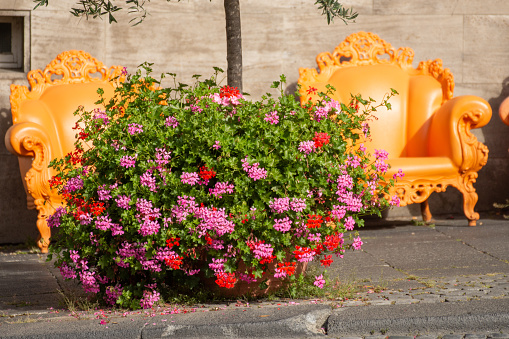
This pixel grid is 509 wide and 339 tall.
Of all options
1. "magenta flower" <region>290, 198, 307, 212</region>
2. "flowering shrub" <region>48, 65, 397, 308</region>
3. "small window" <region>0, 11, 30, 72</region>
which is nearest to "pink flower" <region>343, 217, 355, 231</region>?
"flowering shrub" <region>48, 65, 397, 308</region>

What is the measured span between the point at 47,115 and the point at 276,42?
209cm

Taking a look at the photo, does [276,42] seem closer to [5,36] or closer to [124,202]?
[5,36]

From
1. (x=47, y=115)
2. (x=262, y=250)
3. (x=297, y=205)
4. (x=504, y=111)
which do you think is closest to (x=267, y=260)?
(x=262, y=250)

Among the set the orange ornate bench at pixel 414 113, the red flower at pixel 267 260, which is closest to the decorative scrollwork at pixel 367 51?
the orange ornate bench at pixel 414 113

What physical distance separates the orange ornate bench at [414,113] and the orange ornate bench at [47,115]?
1762 millimetres

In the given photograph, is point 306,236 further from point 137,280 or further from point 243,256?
point 137,280

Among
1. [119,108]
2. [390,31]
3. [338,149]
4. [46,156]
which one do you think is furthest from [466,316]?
[390,31]

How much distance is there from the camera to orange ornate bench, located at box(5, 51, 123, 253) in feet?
16.9

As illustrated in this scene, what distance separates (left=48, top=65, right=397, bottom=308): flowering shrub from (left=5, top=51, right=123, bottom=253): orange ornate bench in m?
1.68

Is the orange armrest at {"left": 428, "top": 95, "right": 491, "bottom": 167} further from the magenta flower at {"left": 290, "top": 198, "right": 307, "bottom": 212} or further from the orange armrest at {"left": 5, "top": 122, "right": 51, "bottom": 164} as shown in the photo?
the orange armrest at {"left": 5, "top": 122, "right": 51, "bottom": 164}

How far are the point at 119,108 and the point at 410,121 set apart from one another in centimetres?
336

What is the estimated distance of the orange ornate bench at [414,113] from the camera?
5785 millimetres

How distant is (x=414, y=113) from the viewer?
6.32 metres

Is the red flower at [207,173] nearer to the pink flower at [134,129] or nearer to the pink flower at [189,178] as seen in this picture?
the pink flower at [189,178]
